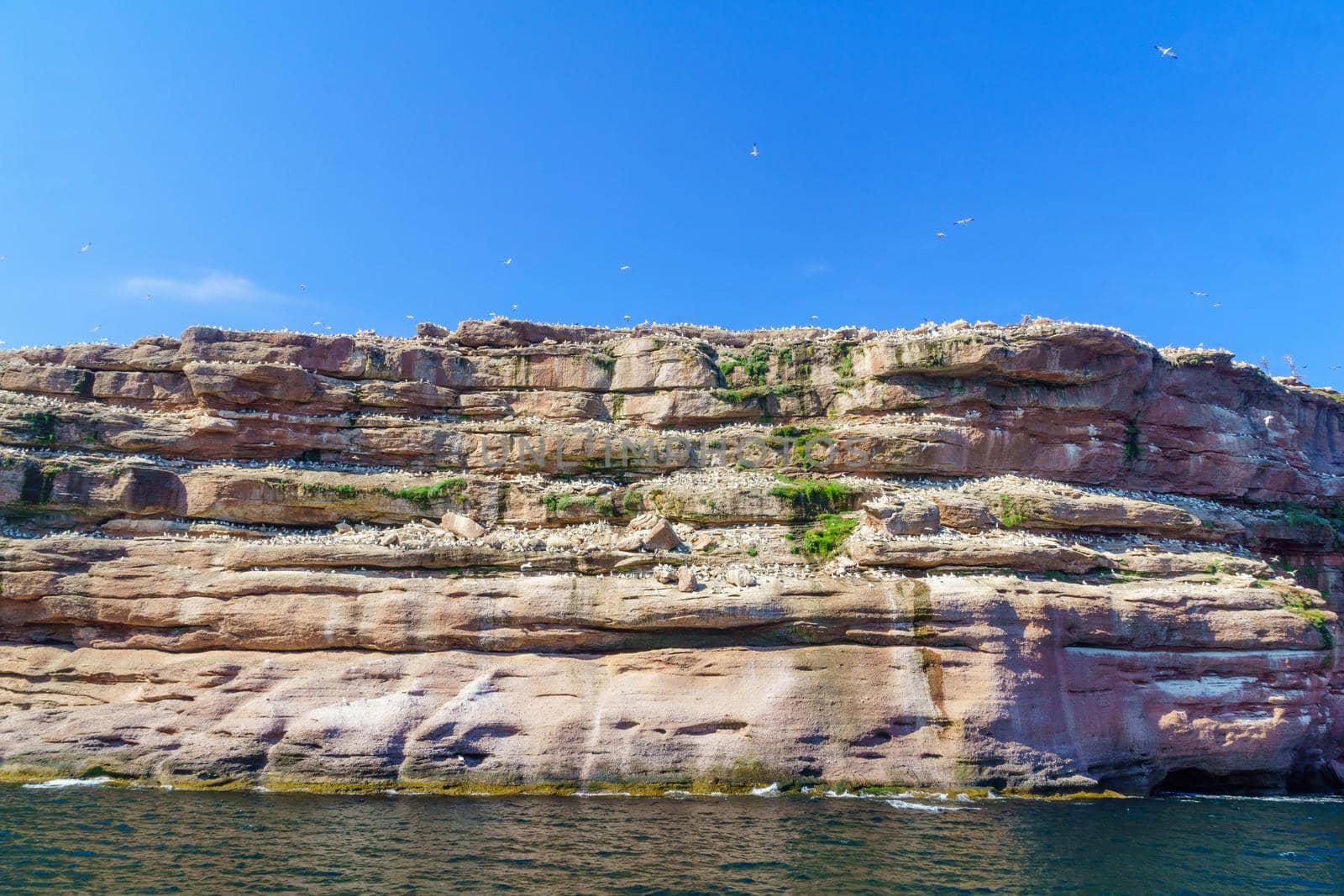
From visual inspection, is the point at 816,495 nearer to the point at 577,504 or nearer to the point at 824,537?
the point at 824,537

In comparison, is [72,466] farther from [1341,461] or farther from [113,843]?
[1341,461]

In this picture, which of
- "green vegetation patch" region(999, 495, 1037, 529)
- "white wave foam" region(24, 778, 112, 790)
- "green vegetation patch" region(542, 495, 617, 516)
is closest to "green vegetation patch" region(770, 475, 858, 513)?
"green vegetation patch" region(999, 495, 1037, 529)

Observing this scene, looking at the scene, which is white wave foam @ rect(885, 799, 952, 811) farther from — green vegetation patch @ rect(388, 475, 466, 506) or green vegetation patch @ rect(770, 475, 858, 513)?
green vegetation patch @ rect(388, 475, 466, 506)

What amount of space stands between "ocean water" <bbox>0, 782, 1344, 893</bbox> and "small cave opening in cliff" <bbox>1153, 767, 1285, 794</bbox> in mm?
2559

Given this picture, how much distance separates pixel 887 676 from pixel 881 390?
1251 cm

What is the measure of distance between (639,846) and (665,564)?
8876 mm

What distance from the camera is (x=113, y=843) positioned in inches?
571

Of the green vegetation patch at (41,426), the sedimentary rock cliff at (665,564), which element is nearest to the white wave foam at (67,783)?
the sedimentary rock cliff at (665,564)

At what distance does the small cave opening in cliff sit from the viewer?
22016 millimetres

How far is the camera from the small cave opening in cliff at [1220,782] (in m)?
22.0

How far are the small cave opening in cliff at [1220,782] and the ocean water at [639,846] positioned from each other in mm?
2559

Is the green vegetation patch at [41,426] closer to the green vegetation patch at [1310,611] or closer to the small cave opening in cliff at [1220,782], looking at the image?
the small cave opening in cliff at [1220,782]

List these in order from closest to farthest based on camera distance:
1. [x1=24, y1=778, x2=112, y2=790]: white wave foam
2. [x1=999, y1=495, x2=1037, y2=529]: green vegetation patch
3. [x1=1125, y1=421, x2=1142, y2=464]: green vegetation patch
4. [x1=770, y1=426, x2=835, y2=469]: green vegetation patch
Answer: [x1=24, y1=778, x2=112, y2=790]: white wave foam, [x1=999, y1=495, x2=1037, y2=529]: green vegetation patch, [x1=770, y1=426, x2=835, y2=469]: green vegetation patch, [x1=1125, y1=421, x2=1142, y2=464]: green vegetation patch

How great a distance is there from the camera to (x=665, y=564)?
2283 cm
